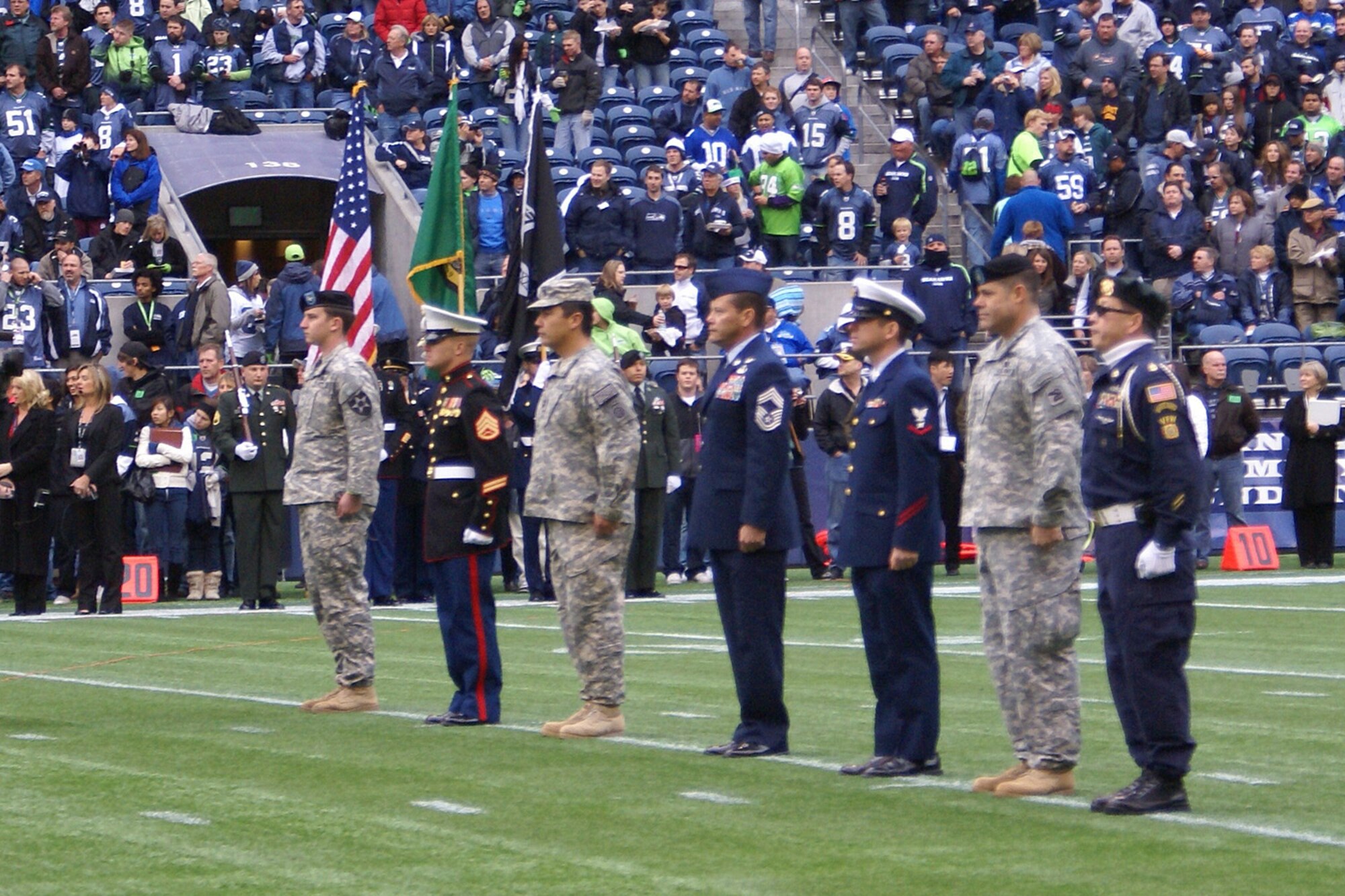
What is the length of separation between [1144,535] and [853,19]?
75.7 feet

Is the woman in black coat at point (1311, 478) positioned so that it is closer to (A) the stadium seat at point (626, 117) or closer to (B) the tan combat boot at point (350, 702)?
(A) the stadium seat at point (626, 117)

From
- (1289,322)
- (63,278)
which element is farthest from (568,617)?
(1289,322)

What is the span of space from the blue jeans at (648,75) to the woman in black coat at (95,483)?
12.0 meters

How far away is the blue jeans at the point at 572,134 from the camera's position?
27.1m

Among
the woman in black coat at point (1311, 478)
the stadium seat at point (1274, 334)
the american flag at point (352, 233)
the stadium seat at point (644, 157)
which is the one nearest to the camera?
the american flag at point (352, 233)

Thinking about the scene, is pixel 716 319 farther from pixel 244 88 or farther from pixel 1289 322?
pixel 244 88

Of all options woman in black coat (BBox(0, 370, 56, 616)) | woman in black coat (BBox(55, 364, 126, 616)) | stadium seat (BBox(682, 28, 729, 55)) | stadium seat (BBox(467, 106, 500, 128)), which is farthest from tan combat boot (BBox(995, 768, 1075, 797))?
stadium seat (BBox(682, 28, 729, 55))

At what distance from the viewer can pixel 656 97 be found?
28.2 m

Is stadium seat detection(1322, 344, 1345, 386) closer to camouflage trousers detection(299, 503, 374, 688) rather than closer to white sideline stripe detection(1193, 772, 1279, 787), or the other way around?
camouflage trousers detection(299, 503, 374, 688)

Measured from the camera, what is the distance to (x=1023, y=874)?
6.71m

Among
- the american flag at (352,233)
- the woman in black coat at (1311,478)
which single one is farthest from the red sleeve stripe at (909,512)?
the woman in black coat at (1311,478)

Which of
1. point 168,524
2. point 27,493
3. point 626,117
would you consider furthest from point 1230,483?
point 27,493

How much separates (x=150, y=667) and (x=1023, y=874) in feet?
26.3

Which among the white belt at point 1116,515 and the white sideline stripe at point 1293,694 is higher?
the white belt at point 1116,515
